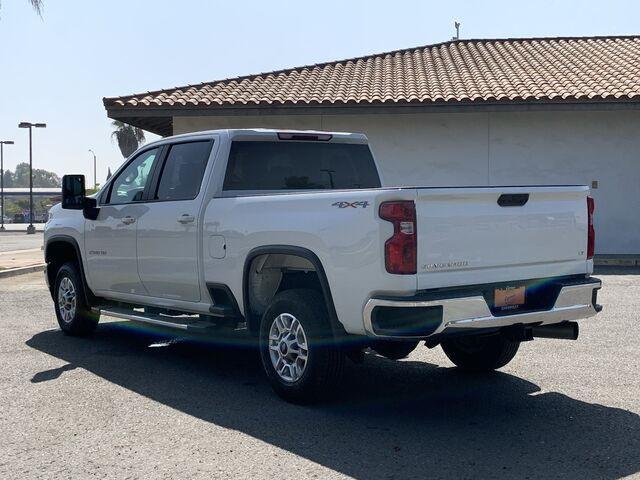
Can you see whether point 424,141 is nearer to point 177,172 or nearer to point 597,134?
point 597,134

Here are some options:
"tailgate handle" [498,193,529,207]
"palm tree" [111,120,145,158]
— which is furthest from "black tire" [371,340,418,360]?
"palm tree" [111,120,145,158]

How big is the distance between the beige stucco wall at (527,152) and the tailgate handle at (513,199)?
12.8 metres

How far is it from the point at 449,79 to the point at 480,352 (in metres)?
14.4

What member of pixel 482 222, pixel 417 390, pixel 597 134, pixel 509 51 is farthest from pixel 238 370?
pixel 509 51

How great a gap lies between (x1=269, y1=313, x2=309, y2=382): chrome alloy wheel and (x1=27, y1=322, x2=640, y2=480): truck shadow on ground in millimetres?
262

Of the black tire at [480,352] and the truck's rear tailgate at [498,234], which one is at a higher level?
the truck's rear tailgate at [498,234]

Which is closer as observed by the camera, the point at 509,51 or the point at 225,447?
the point at 225,447

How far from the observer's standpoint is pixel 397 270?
16.9ft

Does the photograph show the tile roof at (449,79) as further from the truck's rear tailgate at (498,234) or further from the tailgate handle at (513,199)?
the tailgate handle at (513,199)

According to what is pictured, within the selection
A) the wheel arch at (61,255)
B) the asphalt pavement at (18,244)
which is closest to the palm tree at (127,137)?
the asphalt pavement at (18,244)

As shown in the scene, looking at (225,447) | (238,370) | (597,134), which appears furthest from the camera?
(597,134)

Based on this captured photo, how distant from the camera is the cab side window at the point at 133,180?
789cm

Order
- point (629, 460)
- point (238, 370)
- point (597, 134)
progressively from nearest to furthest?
1. point (629, 460)
2. point (238, 370)
3. point (597, 134)

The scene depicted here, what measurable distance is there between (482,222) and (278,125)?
1424cm
